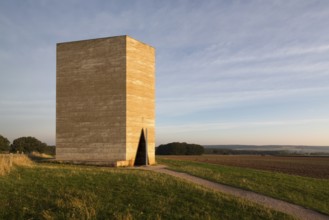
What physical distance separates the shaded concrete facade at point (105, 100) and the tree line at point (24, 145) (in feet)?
99.7

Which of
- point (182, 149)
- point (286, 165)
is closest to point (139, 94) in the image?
point (286, 165)

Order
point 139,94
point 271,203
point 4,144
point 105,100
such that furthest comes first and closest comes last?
point 4,144 < point 139,94 < point 105,100 < point 271,203

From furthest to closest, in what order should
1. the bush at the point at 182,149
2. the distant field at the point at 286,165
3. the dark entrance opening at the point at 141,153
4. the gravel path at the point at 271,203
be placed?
the bush at the point at 182,149 → the distant field at the point at 286,165 → the dark entrance opening at the point at 141,153 → the gravel path at the point at 271,203

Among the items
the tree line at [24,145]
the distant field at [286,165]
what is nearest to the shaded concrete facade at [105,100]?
the distant field at [286,165]

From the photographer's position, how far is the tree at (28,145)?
184ft

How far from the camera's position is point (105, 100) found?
25078 mm

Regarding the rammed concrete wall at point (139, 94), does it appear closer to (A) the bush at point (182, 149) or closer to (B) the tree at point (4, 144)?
(B) the tree at point (4, 144)

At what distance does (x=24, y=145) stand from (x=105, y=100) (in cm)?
3830

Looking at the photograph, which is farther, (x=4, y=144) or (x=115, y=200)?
(x=4, y=144)

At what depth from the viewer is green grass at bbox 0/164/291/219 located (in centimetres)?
1096

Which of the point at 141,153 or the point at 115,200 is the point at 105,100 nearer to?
the point at 141,153

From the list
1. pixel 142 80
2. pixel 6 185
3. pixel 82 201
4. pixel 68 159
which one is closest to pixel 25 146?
pixel 68 159

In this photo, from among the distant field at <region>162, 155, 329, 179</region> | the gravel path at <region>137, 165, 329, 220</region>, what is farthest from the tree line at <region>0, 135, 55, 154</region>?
the gravel path at <region>137, 165, 329, 220</region>

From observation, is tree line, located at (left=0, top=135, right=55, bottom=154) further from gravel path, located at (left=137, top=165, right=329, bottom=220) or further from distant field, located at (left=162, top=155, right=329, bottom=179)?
gravel path, located at (left=137, top=165, right=329, bottom=220)
